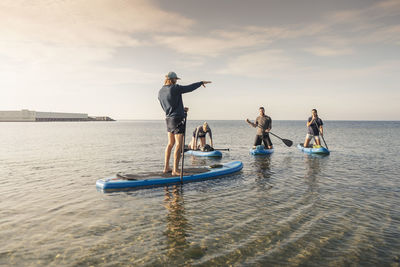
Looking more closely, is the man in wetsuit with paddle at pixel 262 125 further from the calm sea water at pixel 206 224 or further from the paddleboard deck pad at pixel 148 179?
the paddleboard deck pad at pixel 148 179

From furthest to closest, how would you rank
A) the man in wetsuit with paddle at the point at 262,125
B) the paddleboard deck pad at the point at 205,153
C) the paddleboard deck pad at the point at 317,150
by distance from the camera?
the paddleboard deck pad at the point at 317,150 < the man in wetsuit with paddle at the point at 262,125 < the paddleboard deck pad at the point at 205,153

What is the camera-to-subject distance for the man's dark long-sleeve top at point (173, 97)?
742 centimetres

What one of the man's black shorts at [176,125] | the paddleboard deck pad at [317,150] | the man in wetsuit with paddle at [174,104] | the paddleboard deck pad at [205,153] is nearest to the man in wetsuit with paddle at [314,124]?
the paddleboard deck pad at [317,150]

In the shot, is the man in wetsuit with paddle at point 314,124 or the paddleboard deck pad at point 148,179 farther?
the man in wetsuit with paddle at point 314,124

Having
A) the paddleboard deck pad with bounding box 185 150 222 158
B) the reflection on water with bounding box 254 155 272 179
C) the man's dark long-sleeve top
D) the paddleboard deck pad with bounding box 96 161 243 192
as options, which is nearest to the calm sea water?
the paddleboard deck pad with bounding box 96 161 243 192

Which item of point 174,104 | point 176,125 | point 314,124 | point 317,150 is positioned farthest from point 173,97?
point 317,150

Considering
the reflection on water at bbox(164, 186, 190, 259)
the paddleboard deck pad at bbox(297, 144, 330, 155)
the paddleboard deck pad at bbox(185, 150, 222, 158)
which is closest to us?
the reflection on water at bbox(164, 186, 190, 259)

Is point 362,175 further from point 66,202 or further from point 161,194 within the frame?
point 66,202

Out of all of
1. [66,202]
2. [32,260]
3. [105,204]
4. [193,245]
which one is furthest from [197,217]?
[66,202]

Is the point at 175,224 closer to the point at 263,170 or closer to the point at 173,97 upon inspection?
the point at 173,97

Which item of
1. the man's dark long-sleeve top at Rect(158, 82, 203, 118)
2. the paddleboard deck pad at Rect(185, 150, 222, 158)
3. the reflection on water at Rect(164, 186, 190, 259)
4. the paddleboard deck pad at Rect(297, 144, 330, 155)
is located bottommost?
the reflection on water at Rect(164, 186, 190, 259)

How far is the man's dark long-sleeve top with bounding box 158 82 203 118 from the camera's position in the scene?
742 centimetres

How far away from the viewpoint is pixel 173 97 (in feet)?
24.8

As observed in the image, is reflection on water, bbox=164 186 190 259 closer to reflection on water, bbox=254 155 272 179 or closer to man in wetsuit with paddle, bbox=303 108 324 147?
reflection on water, bbox=254 155 272 179
